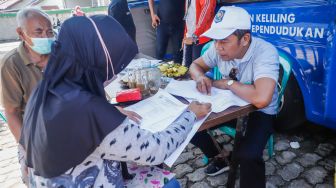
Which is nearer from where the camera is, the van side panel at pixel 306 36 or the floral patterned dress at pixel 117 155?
the floral patterned dress at pixel 117 155

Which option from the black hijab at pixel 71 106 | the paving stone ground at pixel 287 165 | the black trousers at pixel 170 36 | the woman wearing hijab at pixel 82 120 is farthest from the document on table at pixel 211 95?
the black trousers at pixel 170 36

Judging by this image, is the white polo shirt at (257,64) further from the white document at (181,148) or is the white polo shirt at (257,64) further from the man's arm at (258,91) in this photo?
the white document at (181,148)

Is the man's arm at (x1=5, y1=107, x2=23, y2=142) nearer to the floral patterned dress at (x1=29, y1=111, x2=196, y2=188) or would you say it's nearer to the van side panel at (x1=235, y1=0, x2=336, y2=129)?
the floral patterned dress at (x1=29, y1=111, x2=196, y2=188)

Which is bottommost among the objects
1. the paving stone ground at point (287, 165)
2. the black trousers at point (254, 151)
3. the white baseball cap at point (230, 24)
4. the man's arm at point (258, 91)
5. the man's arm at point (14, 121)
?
the paving stone ground at point (287, 165)

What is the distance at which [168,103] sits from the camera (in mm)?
1568

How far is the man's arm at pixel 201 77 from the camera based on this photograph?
5.65 feet

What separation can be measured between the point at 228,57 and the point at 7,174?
2.53 meters

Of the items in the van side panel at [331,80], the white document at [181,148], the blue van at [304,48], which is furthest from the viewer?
the blue van at [304,48]

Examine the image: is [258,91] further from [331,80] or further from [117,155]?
[117,155]

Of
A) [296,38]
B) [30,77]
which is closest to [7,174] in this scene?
[30,77]

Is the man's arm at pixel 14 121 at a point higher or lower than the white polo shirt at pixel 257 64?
lower

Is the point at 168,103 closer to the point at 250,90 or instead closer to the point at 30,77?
the point at 250,90

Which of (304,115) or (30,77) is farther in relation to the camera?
(304,115)

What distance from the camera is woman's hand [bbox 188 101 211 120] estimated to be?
1.41 m
